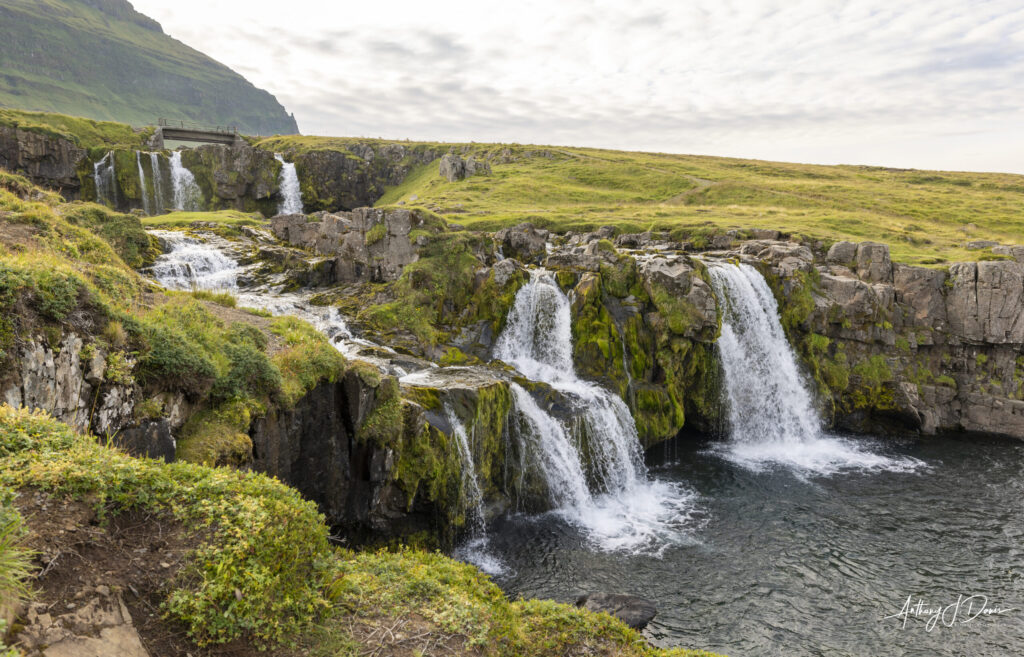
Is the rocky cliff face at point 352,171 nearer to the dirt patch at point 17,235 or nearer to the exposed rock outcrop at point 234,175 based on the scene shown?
the exposed rock outcrop at point 234,175

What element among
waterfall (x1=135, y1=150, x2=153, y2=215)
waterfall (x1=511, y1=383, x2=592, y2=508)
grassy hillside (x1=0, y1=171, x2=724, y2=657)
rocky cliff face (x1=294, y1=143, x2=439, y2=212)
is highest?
rocky cliff face (x1=294, y1=143, x2=439, y2=212)

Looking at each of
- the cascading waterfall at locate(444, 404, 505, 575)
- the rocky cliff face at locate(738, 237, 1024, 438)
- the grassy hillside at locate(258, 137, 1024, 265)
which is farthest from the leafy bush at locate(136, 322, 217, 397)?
the grassy hillside at locate(258, 137, 1024, 265)

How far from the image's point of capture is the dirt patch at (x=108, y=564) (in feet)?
18.4

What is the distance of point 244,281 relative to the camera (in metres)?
31.2

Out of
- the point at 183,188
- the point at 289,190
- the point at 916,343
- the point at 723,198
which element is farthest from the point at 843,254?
the point at 183,188

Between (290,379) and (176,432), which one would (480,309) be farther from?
(176,432)

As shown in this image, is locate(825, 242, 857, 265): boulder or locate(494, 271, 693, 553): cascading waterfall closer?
locate(494, 271, 693, 553): cascading waterfall

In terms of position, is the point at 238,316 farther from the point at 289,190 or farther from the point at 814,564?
the point at 289,190

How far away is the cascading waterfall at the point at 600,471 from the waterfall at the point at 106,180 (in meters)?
55.5

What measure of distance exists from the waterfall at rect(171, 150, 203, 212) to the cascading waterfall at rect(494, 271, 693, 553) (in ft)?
180

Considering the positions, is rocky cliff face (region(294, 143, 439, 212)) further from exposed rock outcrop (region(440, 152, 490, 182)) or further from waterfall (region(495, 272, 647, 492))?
waterfall (region(495, 272, 647, 492))

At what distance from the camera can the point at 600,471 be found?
24062 millimetres

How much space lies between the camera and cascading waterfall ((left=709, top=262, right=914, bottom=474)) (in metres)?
31.1

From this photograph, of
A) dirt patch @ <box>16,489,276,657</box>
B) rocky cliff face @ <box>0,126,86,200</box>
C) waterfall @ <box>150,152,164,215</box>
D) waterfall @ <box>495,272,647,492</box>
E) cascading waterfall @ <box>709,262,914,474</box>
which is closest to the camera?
dirt patch @ <box>16,489,276,657</box>
